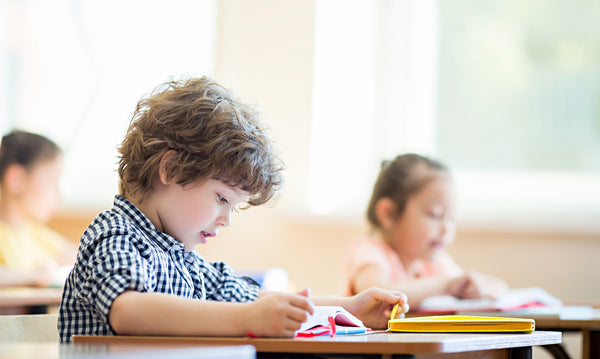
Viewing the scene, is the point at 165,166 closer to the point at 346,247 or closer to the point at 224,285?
the point at 224,285

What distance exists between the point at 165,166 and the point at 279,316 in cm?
44

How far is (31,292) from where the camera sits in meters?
2.41

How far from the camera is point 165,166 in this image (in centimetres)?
133

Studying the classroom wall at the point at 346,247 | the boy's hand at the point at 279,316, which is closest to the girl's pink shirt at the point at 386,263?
the classroom wall at the point at 346,247

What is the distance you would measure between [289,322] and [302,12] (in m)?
2.53

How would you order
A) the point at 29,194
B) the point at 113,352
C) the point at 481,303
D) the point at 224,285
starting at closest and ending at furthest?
the point at 113,352
the point at 224,285
the point at 481,303
the point at 29,194

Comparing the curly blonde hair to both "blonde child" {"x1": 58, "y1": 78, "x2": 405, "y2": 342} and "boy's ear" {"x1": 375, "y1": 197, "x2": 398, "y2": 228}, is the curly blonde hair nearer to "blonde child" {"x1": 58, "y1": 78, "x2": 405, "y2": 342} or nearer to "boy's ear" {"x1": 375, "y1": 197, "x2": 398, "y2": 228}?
"blonde child" {"x1": 58, "y1": 78, "x2": 405, "y2": 342}

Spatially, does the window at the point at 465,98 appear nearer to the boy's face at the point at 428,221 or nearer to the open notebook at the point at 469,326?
the boy's face at the point at 428,221

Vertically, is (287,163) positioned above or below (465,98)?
below

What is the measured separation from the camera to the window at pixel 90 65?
12.2 ft

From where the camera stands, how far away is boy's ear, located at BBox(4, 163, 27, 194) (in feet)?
10.7

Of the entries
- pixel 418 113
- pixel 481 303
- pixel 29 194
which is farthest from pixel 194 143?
pixel 418 113

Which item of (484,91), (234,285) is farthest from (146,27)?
(234,285)

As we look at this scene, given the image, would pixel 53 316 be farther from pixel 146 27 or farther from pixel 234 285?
pixel 146 27
